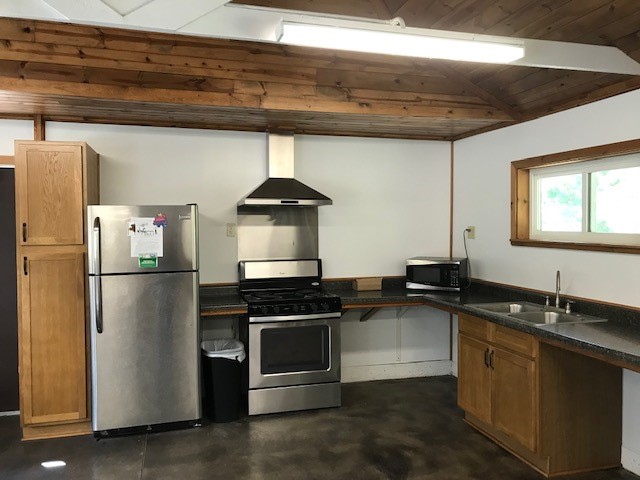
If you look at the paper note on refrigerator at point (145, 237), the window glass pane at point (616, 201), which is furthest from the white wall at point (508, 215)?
the paper note on refrigerator at point (145, 237)

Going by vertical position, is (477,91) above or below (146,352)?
above

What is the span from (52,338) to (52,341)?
0.02m

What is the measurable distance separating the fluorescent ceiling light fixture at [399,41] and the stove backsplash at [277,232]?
2.20 m

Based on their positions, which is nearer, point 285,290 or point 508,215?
point 508,215

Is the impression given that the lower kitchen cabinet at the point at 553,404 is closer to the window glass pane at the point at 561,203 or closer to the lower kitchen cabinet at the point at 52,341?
the window glass pane at the point at 561,203

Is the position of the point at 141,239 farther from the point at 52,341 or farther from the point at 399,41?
the point at 399,41

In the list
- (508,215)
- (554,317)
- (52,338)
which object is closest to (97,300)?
(52,338)

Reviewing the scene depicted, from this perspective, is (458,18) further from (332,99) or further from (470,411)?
(470,411)

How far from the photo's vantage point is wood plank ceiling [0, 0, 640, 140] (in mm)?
3088

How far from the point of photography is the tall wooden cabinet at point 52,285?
357cm

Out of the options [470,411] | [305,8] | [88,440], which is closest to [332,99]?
[305,8]

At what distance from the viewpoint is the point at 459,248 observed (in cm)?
501

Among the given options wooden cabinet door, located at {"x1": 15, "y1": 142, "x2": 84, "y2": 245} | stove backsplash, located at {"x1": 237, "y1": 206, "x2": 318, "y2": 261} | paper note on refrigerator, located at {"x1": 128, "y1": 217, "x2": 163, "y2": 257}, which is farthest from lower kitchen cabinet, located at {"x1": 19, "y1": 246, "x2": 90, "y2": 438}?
stove backsplash, located at {"x1": 237, "y1": 206, "x2": 318, "y2": 261}

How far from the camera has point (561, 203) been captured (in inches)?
153
